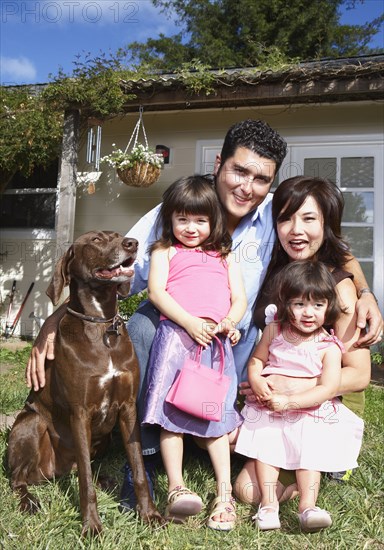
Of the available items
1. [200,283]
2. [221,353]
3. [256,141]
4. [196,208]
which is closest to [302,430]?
[221,353]

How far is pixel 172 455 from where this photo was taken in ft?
8.32

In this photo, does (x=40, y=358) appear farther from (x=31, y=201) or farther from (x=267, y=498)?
(x=31, y=201)

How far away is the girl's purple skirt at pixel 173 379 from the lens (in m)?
2.56

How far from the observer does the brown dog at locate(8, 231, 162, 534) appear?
238 centimetres

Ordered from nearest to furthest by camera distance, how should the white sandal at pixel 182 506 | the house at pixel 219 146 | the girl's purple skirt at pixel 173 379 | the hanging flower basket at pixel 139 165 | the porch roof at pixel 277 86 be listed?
the white sandal at pixel 182 506
the girl's purple skirt at pixel 173 379
the porch roof at pixel 277 86
the house at pixel 219 146
the hanging flower basket at pixel 139 165

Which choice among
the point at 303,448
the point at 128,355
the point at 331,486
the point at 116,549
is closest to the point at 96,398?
the point at 128,355

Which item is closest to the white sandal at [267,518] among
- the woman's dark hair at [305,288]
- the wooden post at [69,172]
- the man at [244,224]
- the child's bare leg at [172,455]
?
the child's bare leg at [172,455]

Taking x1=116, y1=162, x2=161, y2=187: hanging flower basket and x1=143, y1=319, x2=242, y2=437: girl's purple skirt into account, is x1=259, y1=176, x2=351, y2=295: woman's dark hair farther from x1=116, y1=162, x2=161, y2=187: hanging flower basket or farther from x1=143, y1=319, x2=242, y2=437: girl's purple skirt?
x1=116, y1=162, x2=161, y2=187: hanging flower basket

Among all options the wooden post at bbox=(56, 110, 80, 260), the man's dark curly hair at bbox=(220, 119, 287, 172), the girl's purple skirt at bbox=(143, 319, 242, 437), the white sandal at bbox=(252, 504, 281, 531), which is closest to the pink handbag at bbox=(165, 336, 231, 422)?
the girl's purple skirt at bbox=(143, 319, 242, 437)

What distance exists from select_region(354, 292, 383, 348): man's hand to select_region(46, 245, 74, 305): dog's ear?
1496mm

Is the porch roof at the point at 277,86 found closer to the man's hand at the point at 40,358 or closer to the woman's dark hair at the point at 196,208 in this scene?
the woman's dark hair at the point at 196,208

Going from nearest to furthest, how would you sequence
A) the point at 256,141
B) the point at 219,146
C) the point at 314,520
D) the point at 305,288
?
the point at 314,520
the point at 305,288
the point at 256,141
the point at 219,146

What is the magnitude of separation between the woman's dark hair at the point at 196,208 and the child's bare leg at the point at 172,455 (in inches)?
40.4

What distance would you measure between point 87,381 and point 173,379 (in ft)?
1.57
